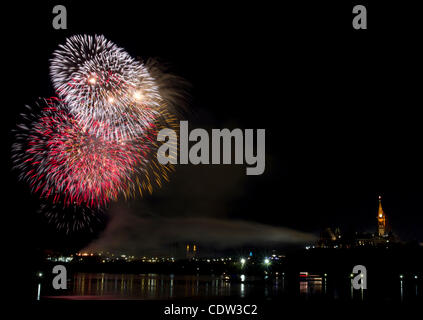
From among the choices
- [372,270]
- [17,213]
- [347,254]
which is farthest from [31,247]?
[347,254]

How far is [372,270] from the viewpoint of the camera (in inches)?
6033

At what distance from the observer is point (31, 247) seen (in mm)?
79688

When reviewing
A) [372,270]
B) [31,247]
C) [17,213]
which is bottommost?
[372,270]
